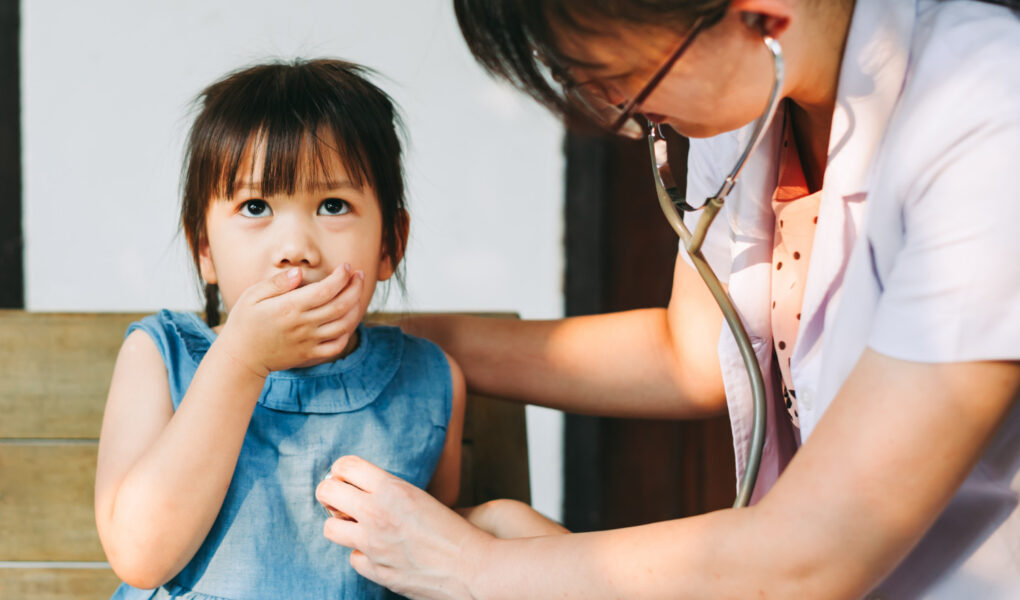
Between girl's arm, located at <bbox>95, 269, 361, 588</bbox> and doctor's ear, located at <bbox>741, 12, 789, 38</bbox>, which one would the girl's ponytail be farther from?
doctor's ear, located at <bbox>741, 12, 789, 38</bbox>

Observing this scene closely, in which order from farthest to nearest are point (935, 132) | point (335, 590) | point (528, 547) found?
1. point (335, 590)
2. point (528, 547)
3. point (935, 132)

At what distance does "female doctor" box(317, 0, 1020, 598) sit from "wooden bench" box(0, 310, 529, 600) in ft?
1.72

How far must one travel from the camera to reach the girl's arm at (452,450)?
1104 millimetres

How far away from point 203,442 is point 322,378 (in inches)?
7.5

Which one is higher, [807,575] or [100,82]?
[100,82]

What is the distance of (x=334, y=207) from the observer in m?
0.97

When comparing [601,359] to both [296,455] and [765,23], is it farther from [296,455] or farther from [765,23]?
[765,23]

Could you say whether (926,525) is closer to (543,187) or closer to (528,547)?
(528,547)

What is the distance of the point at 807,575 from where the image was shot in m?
0.67

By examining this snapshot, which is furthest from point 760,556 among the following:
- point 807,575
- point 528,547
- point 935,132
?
→ point 935,132

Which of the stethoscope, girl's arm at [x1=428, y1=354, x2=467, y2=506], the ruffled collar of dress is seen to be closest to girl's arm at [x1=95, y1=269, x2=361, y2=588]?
the ruffled collar of dress

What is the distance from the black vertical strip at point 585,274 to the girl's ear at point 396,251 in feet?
3.35

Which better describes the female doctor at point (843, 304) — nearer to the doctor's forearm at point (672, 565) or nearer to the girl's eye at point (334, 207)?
the doctor's forearm at point (672, 565)

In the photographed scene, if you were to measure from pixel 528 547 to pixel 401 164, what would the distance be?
0.51 metres
